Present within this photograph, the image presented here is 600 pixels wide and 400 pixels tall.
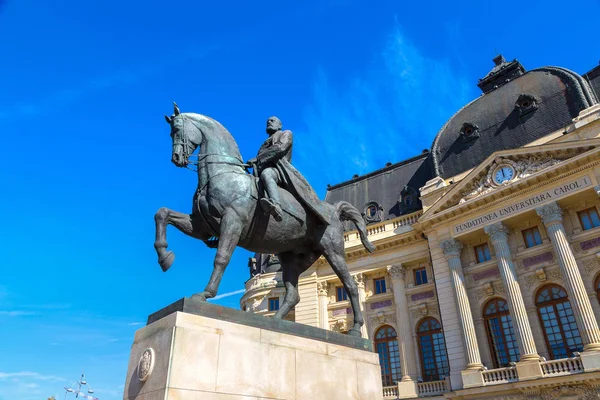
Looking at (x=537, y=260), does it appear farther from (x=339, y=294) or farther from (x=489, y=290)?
(x=339, y=294)

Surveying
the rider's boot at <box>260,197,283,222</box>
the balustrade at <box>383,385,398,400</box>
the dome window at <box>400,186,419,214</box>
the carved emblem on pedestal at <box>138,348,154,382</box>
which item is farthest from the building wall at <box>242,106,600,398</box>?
the carved emblem on pedestal at <box>138,348,154,382</box>

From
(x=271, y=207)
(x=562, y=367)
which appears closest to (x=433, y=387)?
(x=562, y=367)

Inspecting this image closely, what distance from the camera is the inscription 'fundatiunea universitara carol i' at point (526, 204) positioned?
79.3 feet

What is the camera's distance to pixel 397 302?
3047 cm

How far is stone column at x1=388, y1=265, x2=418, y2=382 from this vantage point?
28.2 meters

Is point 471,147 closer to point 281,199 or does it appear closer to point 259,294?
point 259,294

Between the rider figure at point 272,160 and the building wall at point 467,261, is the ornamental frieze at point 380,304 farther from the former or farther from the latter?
the rider figure at point 272,160

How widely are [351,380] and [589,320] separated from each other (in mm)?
21040

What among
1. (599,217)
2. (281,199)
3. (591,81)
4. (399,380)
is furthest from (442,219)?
(281,199)

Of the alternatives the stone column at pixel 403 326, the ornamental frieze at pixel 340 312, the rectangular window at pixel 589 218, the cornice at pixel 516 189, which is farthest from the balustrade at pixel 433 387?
the rectangular window at pixel 589 218

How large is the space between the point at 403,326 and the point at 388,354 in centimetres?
233

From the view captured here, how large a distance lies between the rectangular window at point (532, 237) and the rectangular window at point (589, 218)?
2.36 metres

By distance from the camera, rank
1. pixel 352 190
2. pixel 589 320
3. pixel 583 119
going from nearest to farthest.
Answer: pixel 589 320 → pixel 583 119 → pixel 352 190

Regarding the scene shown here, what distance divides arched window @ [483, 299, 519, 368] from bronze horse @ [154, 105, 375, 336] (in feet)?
71.1
